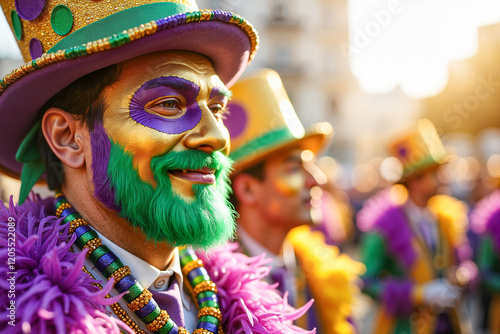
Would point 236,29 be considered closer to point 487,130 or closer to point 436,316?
point 436,316

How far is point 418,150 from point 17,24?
4345mm

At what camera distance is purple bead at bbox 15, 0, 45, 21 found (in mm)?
1589

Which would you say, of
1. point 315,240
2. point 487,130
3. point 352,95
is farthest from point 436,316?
point 352,95

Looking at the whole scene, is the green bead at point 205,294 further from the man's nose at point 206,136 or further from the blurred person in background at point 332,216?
the blurred person in background at point 332,216

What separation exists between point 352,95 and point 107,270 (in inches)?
1239

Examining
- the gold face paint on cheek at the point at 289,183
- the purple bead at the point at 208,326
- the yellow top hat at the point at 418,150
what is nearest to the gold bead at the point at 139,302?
the purple bead at the point at 208,326

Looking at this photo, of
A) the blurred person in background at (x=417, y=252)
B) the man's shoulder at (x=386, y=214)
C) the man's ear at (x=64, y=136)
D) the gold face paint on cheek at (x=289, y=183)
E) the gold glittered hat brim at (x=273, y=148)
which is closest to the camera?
the man's ear at (x=64, y=136)

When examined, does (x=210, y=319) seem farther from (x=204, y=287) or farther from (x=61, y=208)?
(x=61, y=208)

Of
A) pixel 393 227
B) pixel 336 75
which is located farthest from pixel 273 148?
pixel 336 75

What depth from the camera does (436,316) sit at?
418cm

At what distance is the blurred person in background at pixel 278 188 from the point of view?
9.72ft

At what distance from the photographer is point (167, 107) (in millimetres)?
1566

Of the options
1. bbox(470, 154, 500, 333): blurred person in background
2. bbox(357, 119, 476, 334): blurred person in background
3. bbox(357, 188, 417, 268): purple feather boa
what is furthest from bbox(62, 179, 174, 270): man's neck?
bbox(470, 154, 500, 333): blurred person in background

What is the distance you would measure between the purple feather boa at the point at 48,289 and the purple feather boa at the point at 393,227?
345 centimetres
